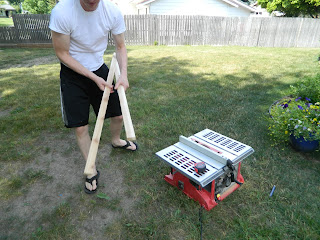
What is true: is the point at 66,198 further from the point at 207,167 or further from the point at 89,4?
the point at 89,4

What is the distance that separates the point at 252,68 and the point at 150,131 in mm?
5138

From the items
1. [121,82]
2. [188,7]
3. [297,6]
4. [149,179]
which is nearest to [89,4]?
[121,82]

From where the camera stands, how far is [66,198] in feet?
7.39

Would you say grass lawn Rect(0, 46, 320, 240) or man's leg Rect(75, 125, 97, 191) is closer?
grass lawn Rect(0, 46, 320, 240)

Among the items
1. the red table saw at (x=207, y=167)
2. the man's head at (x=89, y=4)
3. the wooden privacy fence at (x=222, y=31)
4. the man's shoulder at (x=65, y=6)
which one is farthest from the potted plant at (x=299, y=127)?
the wooden privacy fence at (x=222, y=31)

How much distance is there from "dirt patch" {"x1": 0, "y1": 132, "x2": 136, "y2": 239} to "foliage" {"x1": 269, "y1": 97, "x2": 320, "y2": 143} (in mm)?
2092

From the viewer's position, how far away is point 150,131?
135 inches

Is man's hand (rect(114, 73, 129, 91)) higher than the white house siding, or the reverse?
the white house siding

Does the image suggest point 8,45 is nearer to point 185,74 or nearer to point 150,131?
point 185,74

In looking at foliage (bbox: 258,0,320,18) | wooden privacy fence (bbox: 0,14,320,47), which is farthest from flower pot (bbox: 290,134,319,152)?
foliage (bbox: 258,0,320,18)

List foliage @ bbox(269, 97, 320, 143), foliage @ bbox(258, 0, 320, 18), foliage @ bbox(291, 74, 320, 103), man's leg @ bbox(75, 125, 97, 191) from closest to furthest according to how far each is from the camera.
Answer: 1. man's leg @ bbox(75, 125, 97, 191)
2. foliage @ bbox(269, 97, 320, 143)
3. foliage @ bbox(291, 74, 320, 103)
4. foliage @ bbox(258, 0, 320, 18)

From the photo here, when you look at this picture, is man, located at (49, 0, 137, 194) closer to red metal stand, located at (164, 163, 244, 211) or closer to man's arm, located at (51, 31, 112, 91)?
man's arm, located at (51, 31, 112, 91)

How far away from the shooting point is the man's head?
178 cm

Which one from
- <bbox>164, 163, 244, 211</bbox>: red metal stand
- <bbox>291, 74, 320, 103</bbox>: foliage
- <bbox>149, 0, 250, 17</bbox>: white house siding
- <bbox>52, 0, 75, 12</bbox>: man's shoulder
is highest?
<bbox>149, 0, 250, 17</bbox>: white house siding
